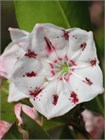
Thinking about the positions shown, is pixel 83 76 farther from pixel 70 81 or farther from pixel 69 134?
pixel 69 134

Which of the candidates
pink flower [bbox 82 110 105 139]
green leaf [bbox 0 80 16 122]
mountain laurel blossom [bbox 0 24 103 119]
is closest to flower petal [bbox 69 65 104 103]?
mountain laurel blossom [bbox 0 24 103 119]

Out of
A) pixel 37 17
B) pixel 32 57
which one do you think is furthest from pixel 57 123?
pixel 37 17

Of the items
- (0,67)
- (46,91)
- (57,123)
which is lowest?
(57,123)

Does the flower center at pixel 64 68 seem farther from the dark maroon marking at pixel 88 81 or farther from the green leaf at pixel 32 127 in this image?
the green leaf at pixel 32 127

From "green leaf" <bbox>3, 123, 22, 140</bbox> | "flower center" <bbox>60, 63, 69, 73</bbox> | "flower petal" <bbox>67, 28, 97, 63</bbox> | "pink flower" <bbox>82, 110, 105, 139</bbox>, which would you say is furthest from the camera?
"pink flower" <bbox>82, 110, 105, 139</bbox>

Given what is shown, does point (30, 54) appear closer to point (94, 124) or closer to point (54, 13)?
point (54, 13)

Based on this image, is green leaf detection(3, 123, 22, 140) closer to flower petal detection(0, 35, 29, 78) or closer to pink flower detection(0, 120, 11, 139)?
pink flower detection(0, 120, 11, 139)

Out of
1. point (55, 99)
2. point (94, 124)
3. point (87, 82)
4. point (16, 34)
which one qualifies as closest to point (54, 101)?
point (55, 99)
